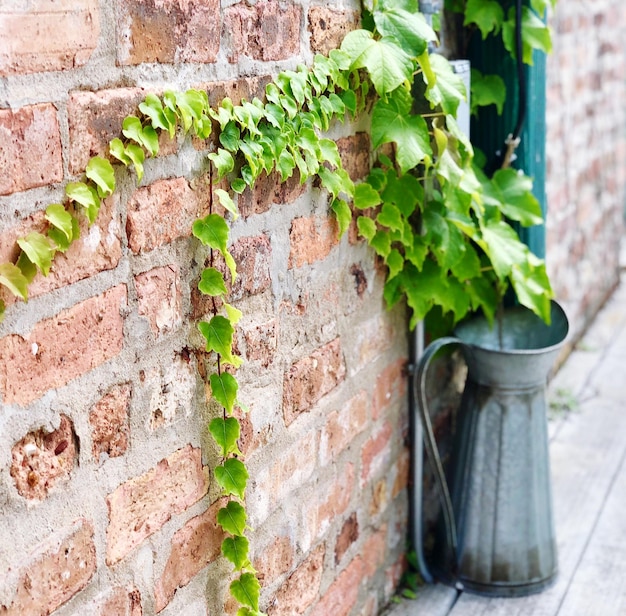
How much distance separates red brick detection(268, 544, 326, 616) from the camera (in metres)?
1.84

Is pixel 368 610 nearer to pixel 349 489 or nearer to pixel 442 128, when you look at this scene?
pixel 349 489

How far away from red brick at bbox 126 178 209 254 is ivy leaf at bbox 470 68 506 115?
1198 millimetres

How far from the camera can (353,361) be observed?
2.07 metres

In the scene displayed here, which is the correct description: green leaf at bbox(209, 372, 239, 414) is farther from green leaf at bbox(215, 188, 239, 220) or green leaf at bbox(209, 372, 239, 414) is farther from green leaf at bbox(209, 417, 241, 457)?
green leaf at bbox(215, 188, 239, 220)

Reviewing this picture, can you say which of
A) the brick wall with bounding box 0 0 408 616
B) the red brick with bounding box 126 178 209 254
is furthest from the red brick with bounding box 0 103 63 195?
the red brick with bounding box 126 178 209 254

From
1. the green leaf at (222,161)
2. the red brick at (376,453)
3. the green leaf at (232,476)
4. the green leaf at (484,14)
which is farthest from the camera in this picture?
the green leaf at (484,14)

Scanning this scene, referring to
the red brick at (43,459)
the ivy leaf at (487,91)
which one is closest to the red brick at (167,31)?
the red brick at (43,459)

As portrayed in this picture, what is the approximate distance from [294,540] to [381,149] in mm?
834

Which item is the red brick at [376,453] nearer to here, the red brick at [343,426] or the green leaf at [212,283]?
the red brick at [343,426]

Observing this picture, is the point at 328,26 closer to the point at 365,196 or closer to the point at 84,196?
the point at 365,196

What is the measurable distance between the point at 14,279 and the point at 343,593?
127cm

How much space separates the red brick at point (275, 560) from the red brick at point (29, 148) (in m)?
0.86

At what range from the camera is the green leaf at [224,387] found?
4.98 ft

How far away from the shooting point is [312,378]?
1.89 m
